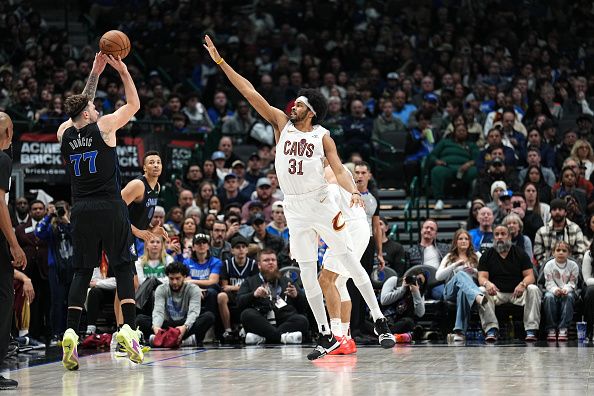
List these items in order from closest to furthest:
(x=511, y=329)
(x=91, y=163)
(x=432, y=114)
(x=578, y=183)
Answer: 1. (x=91, y=163)
2. (x=511, y=329)
3. (x=578, y=183)
4. (x=432, y=114)

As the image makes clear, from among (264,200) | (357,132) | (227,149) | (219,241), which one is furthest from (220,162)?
(219,241)

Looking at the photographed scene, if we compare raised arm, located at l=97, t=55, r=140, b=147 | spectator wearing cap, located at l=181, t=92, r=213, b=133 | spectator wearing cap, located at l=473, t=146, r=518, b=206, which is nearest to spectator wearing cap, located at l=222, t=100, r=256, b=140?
spectator wearing cap, located at l=181, t=92, r=213, b=133

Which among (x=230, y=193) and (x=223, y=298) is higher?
(x=230, y=193)

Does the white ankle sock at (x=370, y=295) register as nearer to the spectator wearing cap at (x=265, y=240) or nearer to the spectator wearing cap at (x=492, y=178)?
the spectator wearing cap at (x=265, y=240)

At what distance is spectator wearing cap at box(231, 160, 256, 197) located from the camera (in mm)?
17245

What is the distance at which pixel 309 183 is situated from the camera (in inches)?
396

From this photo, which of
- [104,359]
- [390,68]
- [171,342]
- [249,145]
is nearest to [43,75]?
[249,145]

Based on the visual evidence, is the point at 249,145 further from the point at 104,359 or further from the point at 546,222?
the point at 104,359

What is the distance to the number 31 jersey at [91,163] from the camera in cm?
940

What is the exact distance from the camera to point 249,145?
63.7 feet

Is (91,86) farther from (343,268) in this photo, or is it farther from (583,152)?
(583,152)

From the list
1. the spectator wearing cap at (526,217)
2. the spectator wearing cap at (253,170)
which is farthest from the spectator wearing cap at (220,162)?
the spectator wearing cap at (526,217)

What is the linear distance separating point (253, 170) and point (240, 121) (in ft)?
8.57

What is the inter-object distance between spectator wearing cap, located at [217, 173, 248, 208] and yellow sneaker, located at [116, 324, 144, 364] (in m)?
7.42
